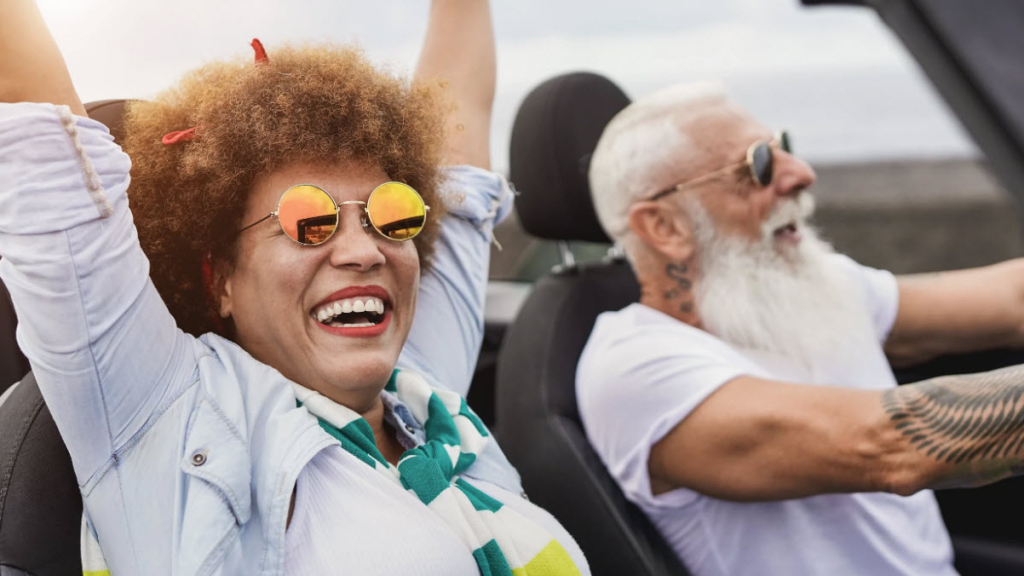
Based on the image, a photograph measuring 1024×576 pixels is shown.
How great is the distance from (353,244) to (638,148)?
1.07 meters

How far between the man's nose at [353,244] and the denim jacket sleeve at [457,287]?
38 cm

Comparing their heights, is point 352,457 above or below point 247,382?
below

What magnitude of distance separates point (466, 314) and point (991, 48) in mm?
1204

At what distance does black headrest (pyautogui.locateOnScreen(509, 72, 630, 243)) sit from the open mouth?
0.97 metres

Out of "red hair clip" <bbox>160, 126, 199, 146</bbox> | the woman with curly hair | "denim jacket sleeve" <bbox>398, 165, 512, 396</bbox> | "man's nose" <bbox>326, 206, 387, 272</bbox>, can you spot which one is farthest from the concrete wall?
"red hair clip" <bbox>160, 126, 199, 146</bbox>

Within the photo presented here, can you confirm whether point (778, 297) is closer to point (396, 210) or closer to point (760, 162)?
point (760, 162)

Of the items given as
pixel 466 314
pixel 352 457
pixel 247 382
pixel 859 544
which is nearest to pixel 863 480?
pixel 859 544

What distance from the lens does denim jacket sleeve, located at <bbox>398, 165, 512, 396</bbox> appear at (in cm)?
183

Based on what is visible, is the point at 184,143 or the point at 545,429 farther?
the point at 545,429

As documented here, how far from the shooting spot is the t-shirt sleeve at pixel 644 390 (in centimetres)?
196

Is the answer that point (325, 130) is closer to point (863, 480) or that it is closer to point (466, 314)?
point (466, 314)

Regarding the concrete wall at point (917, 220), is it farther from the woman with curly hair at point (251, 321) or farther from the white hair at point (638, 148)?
the woman with curly hair at point (251, 321)

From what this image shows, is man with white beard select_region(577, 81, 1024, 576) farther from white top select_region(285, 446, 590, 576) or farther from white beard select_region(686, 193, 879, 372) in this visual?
white top select_region(285, 446, 590, 576)

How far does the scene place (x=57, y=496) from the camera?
4.23 feet
